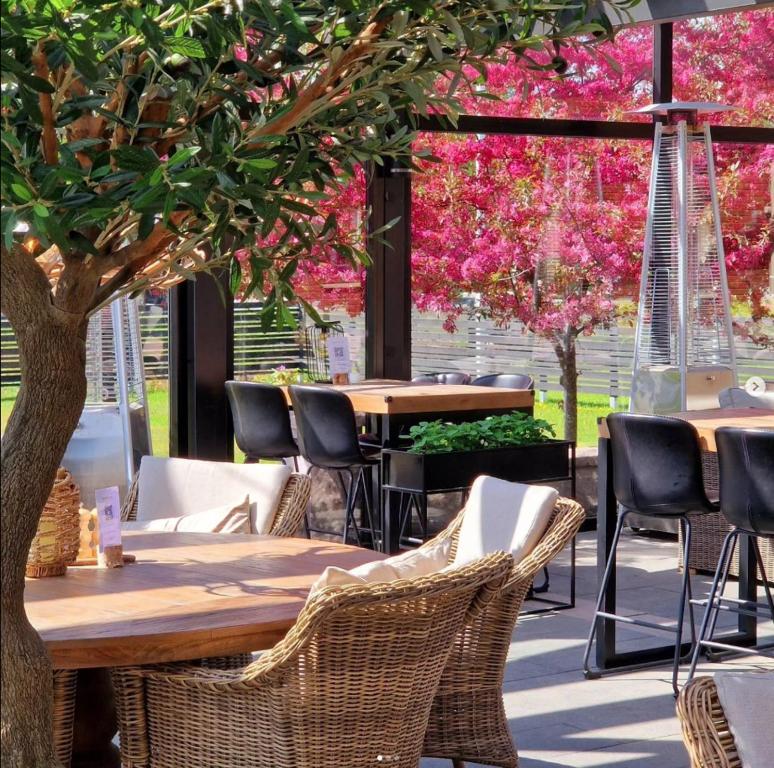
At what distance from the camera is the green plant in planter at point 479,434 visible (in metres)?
6.05

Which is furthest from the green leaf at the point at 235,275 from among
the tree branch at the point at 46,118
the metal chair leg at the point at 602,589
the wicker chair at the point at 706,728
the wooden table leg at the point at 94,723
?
the metal chair leg at the point at 602,589

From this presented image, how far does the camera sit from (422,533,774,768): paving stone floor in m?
4.08

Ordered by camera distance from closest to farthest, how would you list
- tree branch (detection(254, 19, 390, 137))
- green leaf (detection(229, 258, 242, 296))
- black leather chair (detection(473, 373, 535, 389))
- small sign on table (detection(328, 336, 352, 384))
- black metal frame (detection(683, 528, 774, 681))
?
1. tree branch (detection(254, 19, 390, 137))
2. green leaf (detection(229, 258, 242, 296))
3. black metal frame (detection(683, 528, 774, 681))
4. small sign on table (detection(328, 336, 352, 384))
5. black leather chair (detection(473, 373, 535, 389))

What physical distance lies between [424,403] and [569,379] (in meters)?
1.86

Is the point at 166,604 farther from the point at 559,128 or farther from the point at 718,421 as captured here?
the point at 559,128

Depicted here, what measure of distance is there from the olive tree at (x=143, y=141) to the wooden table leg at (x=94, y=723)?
5.12 feet

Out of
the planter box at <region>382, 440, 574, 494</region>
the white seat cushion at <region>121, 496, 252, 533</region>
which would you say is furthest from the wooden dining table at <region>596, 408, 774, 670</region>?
the white seat cushion at <region>121, 496, 252, 533</region>

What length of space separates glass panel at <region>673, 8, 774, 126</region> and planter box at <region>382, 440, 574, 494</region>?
3.23m

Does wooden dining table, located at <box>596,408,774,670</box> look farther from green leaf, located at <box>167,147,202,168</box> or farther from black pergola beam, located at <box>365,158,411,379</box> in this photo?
green leaf, located at <box>167,147,202,168</box>

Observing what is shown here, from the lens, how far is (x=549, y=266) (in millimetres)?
8242

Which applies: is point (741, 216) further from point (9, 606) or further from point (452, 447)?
point (9, 606)

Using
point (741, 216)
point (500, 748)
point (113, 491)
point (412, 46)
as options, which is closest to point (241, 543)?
point (113, 491)

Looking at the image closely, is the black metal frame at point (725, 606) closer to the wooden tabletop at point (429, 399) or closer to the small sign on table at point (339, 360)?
the wooden tabletop at point (429, 399)

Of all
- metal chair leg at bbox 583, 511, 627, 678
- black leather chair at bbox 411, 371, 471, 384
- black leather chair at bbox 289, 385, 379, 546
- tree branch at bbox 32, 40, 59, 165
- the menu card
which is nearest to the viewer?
tree branch at bbox 32, 40, 59, 165
